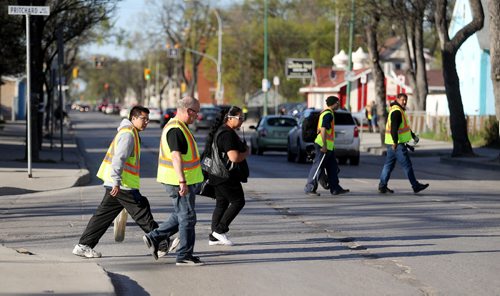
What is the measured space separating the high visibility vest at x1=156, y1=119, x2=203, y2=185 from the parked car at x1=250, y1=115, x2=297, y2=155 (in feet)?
82.9

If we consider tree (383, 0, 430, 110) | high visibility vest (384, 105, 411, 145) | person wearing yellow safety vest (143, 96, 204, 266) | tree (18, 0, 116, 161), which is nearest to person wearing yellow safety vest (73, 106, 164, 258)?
person wearing yellow safety vest (143, 96, 204, 266)

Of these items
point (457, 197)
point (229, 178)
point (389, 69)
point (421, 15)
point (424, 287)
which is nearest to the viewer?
point (424, 287)

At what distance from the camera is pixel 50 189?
68.6 feet

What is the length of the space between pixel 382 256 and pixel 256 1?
9437cm

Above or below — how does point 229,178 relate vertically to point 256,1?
below

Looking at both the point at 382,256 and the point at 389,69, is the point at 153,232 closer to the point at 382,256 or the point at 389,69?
the point at 382,256

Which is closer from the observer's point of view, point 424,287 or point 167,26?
point 424,287

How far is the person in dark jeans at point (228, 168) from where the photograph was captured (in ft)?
40.8

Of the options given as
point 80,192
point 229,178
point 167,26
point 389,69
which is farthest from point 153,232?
point 167,26

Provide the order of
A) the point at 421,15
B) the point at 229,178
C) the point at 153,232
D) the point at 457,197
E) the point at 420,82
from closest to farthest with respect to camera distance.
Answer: the point at 153,232 → the point at 229,178 → the point at 457,197 → the point at 421,15 → the point at 420,82

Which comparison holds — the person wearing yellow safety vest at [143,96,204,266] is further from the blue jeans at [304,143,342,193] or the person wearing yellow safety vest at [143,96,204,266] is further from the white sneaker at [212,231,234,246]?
the blue jeans at [304,143,342,193]

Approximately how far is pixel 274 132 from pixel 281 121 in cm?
65

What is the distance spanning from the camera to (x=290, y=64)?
57781 mm

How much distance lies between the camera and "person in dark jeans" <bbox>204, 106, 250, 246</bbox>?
1243 cm
